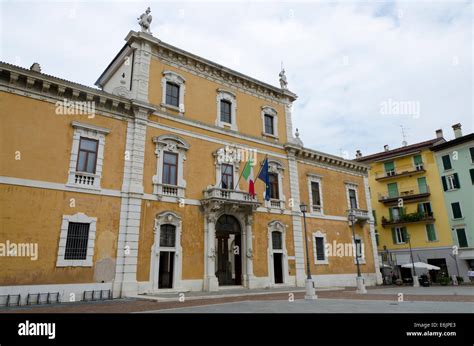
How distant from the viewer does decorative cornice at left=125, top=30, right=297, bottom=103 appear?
19.4 metres

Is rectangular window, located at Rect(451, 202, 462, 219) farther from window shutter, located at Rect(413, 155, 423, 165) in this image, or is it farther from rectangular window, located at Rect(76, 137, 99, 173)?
rectangular window, located at Rect(76, 137, 99, 173)

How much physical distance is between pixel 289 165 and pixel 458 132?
74.4ft

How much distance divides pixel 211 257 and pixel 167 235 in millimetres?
2827

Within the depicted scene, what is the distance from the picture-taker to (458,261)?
31875 millimetres

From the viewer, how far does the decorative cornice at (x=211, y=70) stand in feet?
63.7

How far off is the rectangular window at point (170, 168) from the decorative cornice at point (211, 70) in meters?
6.17

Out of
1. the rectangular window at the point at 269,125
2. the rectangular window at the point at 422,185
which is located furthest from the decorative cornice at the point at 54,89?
the rectangular window at the point at 422,185

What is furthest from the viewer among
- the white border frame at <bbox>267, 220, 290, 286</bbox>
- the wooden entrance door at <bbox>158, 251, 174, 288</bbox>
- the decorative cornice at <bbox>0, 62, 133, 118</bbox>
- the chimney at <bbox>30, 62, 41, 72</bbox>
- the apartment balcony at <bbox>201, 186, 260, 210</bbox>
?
the white border frame at <bbox>267, 220, 290, 286</bbox>

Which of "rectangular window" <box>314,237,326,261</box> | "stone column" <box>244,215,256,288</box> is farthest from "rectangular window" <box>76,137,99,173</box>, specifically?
"rectangular window" <box>314,237,326,261</box>

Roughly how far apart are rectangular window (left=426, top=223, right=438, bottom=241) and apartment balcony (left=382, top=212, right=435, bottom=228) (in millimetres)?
582

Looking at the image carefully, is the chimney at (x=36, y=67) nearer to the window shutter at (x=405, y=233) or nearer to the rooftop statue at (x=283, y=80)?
the rooftop statue at (x=283, y=80)

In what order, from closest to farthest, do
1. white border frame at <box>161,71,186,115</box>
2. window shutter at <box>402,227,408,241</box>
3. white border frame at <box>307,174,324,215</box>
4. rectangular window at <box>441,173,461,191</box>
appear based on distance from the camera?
1. white border frame at <box>161,71,186,115</box>
2. white border frame at <box>307,174,324,215</box>
3. rectangular window at <box>441,173,461,191</box>
4. window shutter at <box>402,227,408,241</box>
